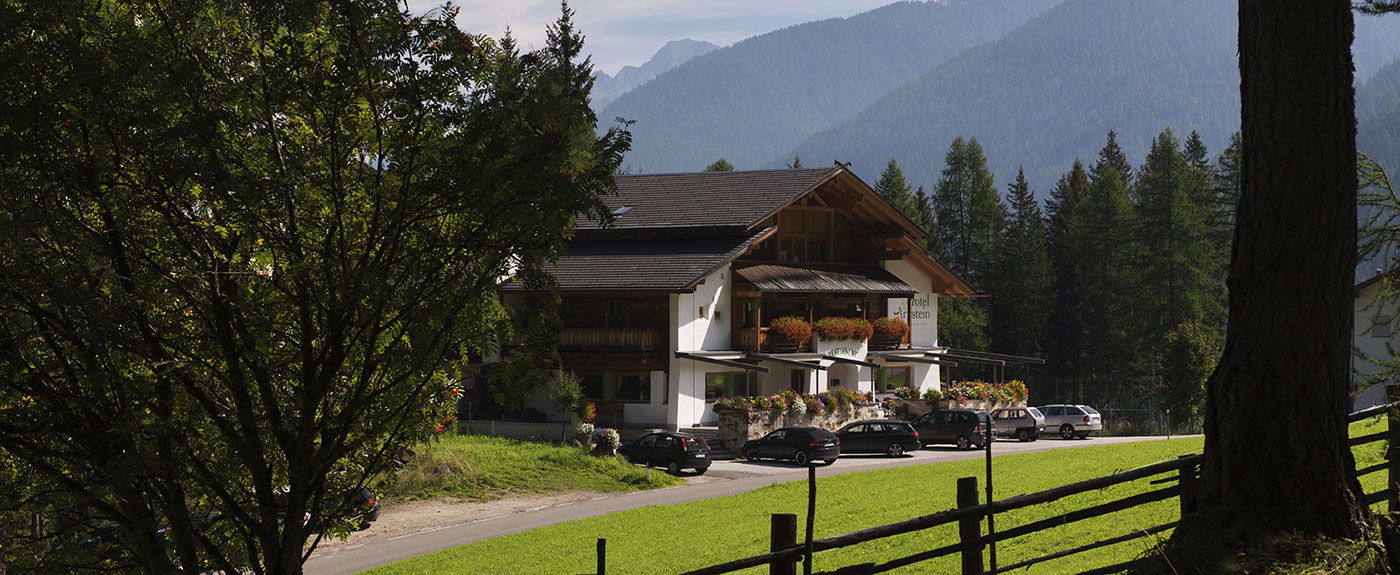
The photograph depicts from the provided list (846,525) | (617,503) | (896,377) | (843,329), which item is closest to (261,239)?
(846,525)

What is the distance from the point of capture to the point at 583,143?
29.5 ft

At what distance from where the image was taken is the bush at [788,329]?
4938cm

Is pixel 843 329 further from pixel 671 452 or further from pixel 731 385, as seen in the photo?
pixel 671 452

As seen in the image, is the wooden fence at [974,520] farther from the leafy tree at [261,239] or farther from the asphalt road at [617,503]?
the asphalt road at [617,503]

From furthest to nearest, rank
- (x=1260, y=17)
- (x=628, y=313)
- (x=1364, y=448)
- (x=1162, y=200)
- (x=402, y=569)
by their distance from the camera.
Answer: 1. (x=1162, y=200)
2. (x=628, y=313)
3. (x=402, y=569)
4. (x=1364, y=448)
5. (x=1260, y=17)

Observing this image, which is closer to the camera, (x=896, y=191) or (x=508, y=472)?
(x=508, y=472)

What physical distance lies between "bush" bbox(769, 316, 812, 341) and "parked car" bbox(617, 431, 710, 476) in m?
11.2

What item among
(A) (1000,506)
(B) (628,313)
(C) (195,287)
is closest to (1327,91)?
(A) (1000,506)

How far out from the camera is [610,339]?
Result: 1815 inches

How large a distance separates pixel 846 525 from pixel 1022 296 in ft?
227

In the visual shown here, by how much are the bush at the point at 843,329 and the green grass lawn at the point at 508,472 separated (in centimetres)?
1461

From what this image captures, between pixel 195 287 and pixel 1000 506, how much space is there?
661 cm

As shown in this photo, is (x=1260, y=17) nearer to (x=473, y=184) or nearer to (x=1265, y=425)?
(x=1265, y=425)

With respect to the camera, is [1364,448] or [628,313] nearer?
[1364,448]
